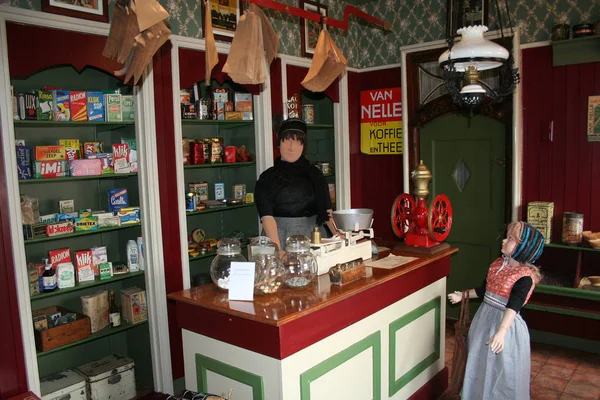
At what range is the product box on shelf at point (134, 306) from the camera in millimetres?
3818

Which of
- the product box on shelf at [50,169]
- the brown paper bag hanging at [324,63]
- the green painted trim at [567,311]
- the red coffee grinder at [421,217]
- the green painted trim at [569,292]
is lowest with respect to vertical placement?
the green painted trim at [567,311]

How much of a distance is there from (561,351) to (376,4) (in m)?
3.80

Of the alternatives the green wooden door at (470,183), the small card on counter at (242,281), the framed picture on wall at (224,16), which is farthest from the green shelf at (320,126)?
the small card on counter at (242,281)

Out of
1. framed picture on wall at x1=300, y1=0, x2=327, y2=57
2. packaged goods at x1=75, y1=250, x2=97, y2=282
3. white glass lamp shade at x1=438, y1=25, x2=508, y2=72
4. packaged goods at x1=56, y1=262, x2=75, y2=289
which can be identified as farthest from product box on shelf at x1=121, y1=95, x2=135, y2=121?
white glass lamp shade at x1=438, y1=25, x2=508, y2=72

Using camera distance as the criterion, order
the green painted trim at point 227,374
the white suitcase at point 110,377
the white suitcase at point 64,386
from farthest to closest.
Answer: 1. the white suitcase at point 110,377
2. the white suitcase at point 64,386
3. the green painted trim at point 227,374

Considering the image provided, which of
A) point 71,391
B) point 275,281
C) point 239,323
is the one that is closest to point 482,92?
point 275,281

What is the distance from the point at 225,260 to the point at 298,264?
1.22 feet

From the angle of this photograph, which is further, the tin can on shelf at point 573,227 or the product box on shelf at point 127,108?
the tin can on shelf at point 573,227

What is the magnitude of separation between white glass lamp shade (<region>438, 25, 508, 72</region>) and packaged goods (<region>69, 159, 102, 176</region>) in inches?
93.2

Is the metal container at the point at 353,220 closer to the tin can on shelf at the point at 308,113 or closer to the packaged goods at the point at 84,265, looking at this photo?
the packaged goods at the point at 84,265

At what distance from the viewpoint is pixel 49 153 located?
3393mm

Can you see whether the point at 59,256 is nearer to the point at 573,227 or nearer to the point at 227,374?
the point at 227,374

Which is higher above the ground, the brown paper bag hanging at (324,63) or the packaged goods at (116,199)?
the brown paper bag hanging at (324,63)

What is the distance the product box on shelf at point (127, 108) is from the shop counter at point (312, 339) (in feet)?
5.10
